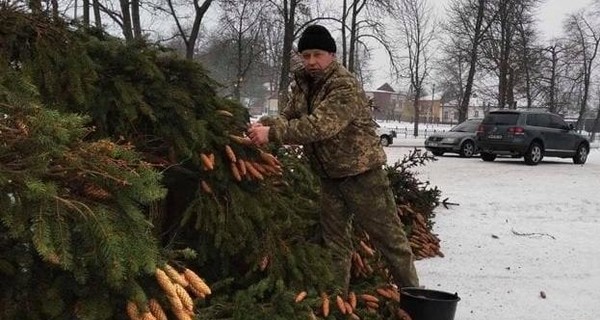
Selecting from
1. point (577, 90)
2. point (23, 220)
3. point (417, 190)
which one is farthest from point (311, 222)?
point (577, 90)

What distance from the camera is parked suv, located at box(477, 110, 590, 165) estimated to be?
17.3m

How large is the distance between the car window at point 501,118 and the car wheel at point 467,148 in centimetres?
303

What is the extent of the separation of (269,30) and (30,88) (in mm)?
23395

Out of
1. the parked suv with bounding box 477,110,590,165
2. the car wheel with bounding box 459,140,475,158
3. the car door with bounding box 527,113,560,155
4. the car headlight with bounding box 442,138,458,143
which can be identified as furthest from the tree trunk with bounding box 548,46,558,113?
the car door with bounding box 527,113,560,155

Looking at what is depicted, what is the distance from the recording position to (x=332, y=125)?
3254 mm

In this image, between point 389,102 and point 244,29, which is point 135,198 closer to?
point 244,29

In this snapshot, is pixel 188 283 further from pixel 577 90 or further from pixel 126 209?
pixel 577 90

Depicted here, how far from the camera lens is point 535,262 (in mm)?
5816

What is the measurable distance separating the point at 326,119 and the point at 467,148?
18.9 m

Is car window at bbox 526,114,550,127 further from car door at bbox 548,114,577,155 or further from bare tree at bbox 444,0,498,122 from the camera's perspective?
bare tree at bbox 444,0,498,122

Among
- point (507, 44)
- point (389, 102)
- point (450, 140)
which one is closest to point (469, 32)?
point (507, 44)

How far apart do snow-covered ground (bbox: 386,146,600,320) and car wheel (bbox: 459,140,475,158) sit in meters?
9.64

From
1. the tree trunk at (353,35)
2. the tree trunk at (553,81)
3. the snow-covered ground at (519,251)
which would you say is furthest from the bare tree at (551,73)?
the snow-covered ground at (519,251)

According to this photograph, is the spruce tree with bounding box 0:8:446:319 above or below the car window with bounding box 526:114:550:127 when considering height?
below
